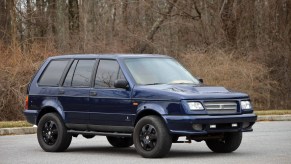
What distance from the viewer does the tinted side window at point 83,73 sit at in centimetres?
1525

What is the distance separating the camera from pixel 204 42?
128 ft

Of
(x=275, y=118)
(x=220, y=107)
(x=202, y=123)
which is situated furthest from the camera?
(x=275, y=118)

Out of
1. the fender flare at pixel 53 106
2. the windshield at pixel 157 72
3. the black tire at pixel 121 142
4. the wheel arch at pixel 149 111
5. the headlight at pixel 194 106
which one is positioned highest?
the windshield at pixel 157 72

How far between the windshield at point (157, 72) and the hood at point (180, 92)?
361mm

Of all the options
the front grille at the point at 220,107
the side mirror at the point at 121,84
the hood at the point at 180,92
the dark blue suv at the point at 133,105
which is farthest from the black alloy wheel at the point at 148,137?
the front grille at the point at 220,107

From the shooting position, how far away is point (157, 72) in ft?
48.9

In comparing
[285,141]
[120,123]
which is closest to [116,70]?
[120,123]

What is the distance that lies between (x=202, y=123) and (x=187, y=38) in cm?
2754

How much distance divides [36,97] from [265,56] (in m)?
22.5

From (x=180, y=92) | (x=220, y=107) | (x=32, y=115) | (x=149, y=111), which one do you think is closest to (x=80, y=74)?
(x=32, y=115)

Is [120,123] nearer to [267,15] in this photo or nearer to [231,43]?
[231,43]

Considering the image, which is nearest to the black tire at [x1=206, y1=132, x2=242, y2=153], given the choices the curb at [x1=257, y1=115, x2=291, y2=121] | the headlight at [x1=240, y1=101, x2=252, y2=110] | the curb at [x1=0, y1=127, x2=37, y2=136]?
the headlight at [x1=240, y1=101, x2=252, y2=110]

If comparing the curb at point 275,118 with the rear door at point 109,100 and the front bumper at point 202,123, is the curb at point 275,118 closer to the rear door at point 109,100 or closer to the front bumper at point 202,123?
the rear door at point 109,100

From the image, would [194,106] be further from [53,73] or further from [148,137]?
[53,73]
